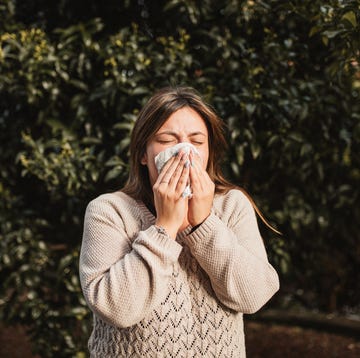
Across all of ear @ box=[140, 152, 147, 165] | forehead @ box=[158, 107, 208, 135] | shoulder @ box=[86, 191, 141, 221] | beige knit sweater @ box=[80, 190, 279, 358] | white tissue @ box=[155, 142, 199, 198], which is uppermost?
forehead @ box=[158, 107, 208, 135]

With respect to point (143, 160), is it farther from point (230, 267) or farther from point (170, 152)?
point (230, 267)

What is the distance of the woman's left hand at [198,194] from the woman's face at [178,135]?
0.13 metres

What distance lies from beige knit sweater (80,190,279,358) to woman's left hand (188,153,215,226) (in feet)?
0.11

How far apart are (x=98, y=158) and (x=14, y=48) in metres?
0.79

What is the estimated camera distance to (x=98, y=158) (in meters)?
3.09

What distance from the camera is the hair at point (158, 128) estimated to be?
196cm

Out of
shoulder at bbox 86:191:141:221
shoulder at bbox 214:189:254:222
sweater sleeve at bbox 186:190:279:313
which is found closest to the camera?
sweater sleeve at bbox 186:190:279:313

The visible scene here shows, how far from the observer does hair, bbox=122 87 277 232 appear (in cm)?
196

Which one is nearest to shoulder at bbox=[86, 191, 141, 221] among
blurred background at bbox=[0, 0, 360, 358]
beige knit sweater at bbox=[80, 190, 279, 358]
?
beige knit sweater at bbox=[80, 190, 279, 358]

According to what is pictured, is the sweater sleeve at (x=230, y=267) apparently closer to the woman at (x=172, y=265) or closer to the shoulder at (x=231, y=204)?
the woman at (x=172, y=265)

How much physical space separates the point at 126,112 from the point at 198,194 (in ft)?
5.17

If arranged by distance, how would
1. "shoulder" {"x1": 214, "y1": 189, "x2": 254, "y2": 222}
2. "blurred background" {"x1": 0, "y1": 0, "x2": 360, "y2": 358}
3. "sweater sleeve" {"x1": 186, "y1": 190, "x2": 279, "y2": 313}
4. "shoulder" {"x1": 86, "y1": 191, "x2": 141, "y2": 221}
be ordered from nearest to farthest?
"sweater sleeve" {"x1": 186, "y1": 190, "x2": 279, "y2": 313}
"shoulder" {"x1": 86, "y1": 191, "x2": 141, "y2": 221}
"shoulder" {"x1": 214, "y1": 189, "x2": 254, "y2": 222}
"blurred background" {"x1": 0, "y1": 0, "x2": 360, "y2": 358}

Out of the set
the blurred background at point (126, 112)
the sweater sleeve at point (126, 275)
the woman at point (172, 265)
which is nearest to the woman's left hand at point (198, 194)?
the woman at point (172, 265)

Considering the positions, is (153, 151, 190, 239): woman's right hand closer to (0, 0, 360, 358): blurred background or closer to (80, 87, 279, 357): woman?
(80, 87, 279, 357): woman
